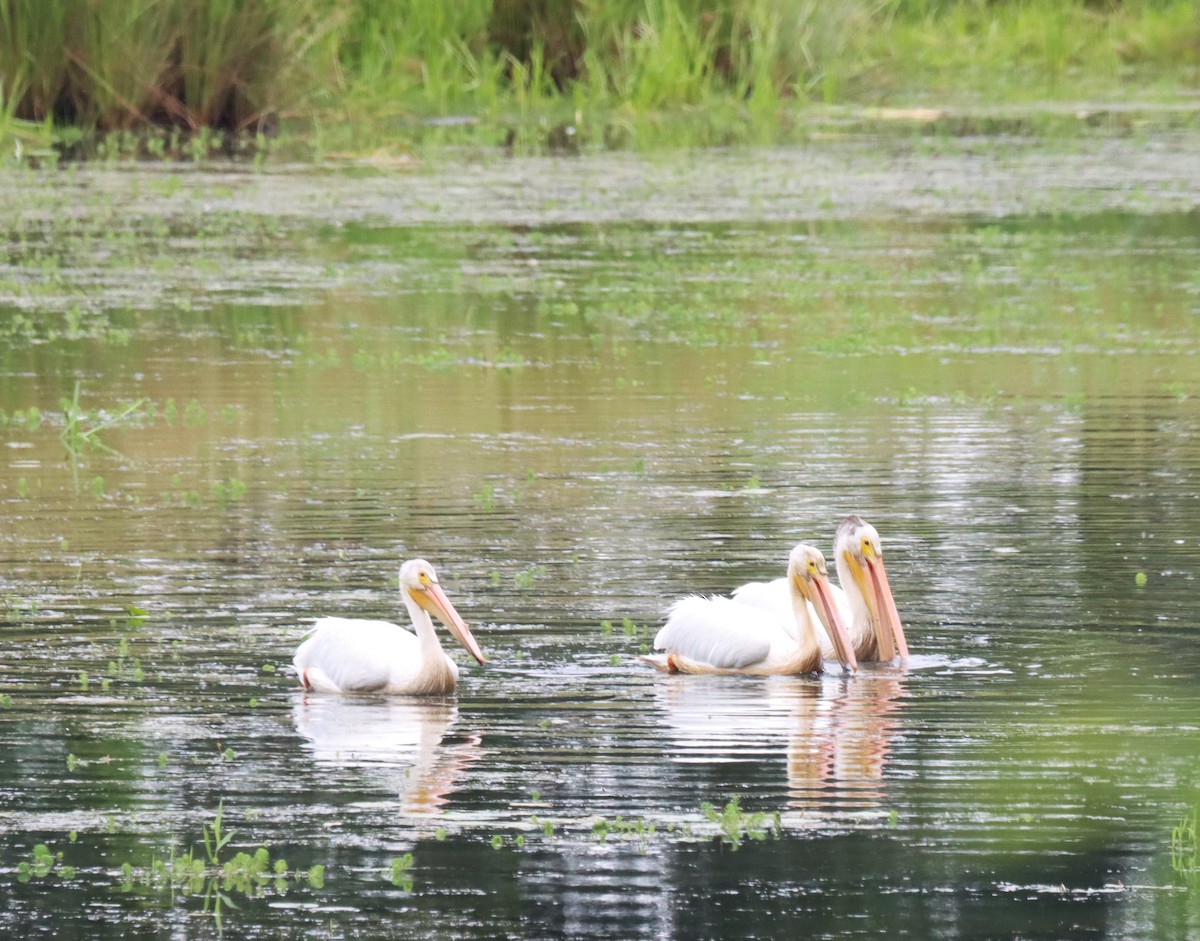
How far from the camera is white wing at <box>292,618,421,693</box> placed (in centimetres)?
855

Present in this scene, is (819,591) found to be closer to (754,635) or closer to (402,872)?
(754,635)

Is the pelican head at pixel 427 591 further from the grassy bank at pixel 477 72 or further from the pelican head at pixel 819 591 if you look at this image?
the grassy bank at pixel 477 72

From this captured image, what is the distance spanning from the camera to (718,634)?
29.4 ft

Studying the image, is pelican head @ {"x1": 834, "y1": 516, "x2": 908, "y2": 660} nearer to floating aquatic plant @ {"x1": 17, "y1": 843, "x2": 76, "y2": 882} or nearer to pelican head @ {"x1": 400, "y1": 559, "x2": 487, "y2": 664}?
pelican head @ {"x1": 400, "y1": 559, "x2": 487, "y2": 664}

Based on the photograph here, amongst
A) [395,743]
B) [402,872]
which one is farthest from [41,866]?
[395,743]

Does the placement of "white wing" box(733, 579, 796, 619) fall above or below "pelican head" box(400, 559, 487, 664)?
below

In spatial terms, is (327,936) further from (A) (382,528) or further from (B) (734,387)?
(B) (734,387)

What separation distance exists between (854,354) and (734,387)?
1305 mm

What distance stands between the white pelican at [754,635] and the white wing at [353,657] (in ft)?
2.86

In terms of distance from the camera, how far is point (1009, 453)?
42.5 ft

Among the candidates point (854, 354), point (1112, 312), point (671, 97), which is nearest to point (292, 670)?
point (854, 354)

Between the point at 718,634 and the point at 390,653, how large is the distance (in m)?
1.11

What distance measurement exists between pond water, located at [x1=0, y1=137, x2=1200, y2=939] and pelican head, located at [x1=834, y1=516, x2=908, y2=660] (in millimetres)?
192

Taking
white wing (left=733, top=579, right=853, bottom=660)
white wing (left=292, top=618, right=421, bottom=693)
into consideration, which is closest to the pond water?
white wing (left=292, top=618, right=421, bottom=693)
